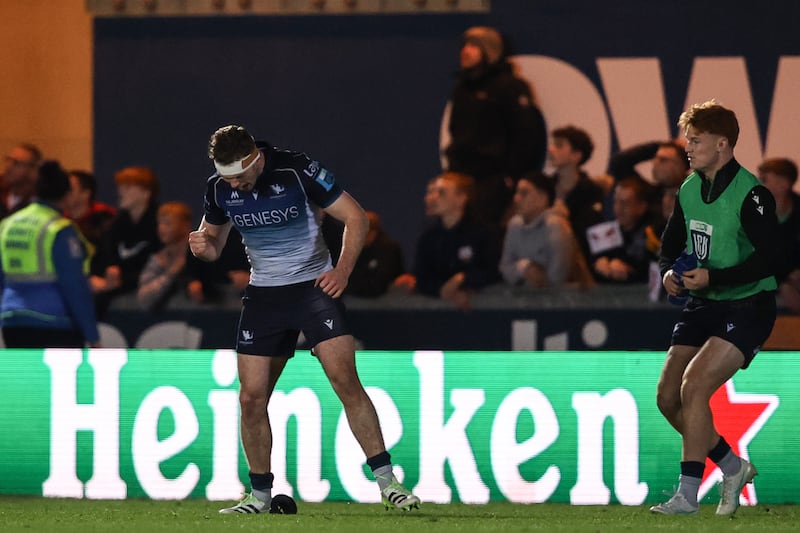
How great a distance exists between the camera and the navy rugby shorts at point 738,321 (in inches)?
343

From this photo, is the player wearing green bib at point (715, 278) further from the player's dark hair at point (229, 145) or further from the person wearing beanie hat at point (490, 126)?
the person wearing beanie hat at point (490, 126)

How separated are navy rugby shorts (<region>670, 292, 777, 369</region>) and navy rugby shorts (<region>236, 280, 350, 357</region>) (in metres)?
1.65

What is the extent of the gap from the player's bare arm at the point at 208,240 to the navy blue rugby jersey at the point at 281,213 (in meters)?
0.04

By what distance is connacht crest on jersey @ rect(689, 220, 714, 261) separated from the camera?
346 inches

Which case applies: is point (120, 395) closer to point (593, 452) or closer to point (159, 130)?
point (593, 452)

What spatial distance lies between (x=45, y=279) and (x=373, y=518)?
3.71 meters

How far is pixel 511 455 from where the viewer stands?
10.2 metres

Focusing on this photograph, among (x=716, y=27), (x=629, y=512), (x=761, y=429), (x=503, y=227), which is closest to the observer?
(x=629, y=512)

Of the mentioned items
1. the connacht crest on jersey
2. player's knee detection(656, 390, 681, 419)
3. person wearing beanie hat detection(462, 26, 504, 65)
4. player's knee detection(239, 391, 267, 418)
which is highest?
person wearing beanie hat detection(462, 26, 504, 65)

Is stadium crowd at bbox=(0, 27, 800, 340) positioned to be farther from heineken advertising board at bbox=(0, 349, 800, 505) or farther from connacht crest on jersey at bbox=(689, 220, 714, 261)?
connacht crest on jersey at bbox=(689, 220, 714, 261)

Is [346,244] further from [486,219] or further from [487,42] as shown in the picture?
[487,42]

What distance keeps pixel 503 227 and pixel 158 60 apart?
3538mm

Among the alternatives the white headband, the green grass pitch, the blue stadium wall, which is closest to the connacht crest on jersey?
the green grass pitch

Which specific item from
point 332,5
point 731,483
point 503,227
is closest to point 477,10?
point 332,5
